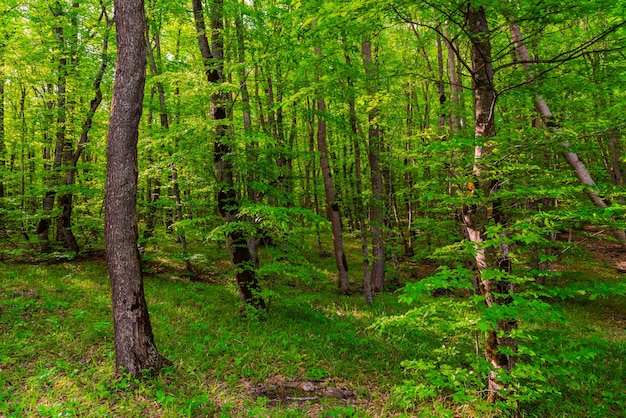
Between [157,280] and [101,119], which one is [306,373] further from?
[101,119]

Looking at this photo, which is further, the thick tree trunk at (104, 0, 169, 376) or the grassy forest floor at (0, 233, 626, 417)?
the thick tree trunk at (104, 0, 169, 376)

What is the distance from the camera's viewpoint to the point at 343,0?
180 inches

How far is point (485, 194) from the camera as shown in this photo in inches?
182

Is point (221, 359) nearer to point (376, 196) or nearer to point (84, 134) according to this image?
point (376, 196)

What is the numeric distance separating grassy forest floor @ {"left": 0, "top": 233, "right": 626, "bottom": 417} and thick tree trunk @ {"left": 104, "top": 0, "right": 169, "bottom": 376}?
21.9 inches

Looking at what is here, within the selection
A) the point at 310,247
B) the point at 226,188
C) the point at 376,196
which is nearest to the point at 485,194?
the point at 310,247

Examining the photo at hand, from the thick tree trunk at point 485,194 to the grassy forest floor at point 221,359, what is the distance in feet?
2.48

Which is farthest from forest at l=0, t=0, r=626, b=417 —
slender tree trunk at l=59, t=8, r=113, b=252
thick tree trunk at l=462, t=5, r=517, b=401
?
slender tree trunk at l=59, t=8, r=113, b=252

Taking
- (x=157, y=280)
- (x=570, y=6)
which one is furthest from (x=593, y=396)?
(x=157, y=280)

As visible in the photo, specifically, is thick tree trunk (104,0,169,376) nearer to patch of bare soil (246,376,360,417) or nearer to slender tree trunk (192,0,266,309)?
patch of bare soil (246,376,360,417)

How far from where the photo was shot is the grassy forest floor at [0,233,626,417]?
5031 mm

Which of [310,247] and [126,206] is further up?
[126,206]

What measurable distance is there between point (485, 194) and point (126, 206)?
5.77 metres

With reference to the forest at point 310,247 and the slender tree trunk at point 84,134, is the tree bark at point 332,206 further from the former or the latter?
the slender tree trunk at point 84,134
